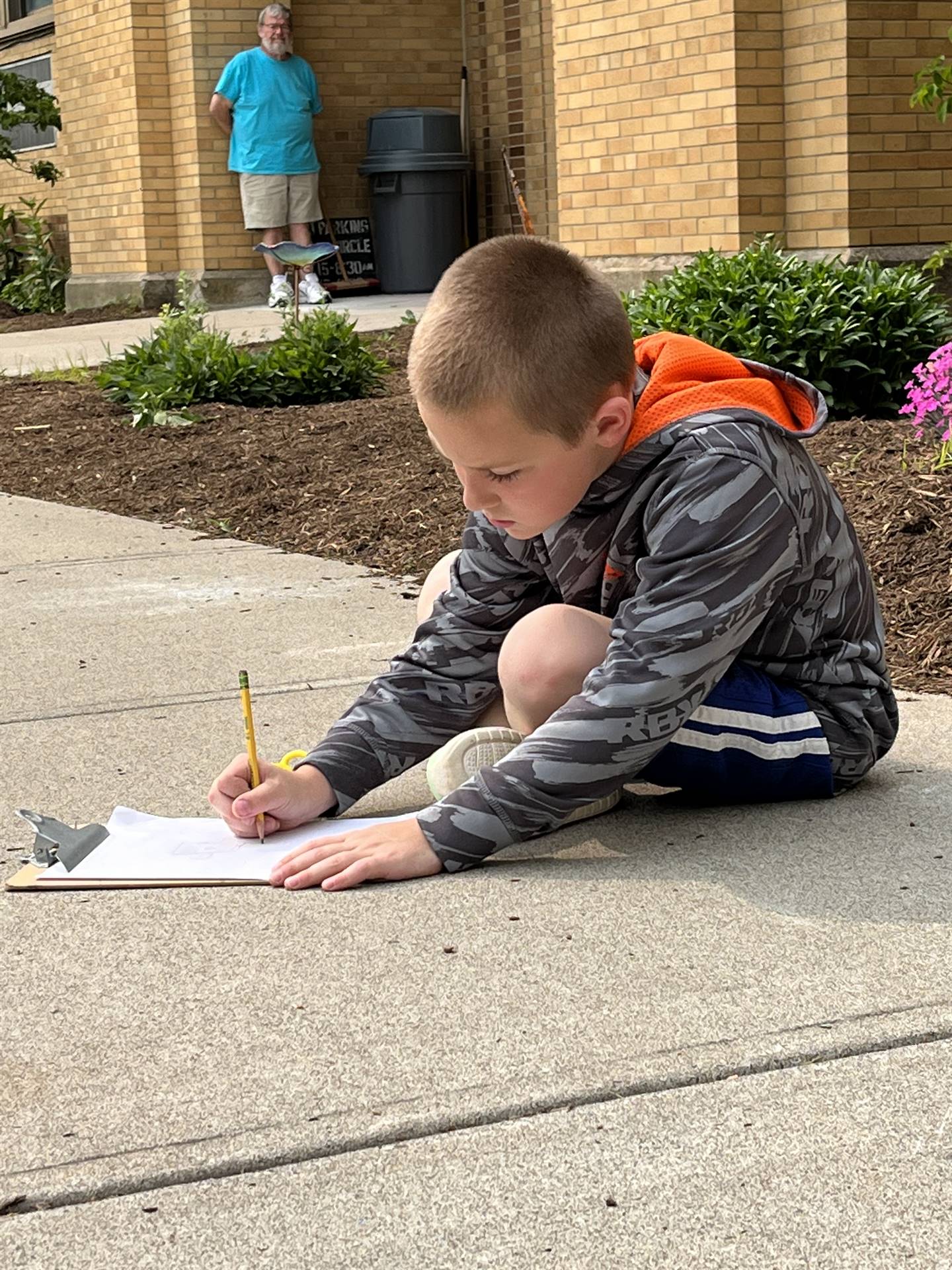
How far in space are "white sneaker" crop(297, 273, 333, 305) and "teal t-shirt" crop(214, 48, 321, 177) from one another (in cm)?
92

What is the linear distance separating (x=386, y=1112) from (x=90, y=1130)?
13.2 inches

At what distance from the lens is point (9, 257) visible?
1867 cm

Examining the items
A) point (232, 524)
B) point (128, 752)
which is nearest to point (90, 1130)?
point (128, 752)

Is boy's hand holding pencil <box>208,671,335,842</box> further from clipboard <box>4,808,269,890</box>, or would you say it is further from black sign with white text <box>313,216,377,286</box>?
black sign with white text <box>313,216,377,286</box>

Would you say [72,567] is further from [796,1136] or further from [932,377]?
[796,1136]

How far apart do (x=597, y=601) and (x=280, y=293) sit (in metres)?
11.1

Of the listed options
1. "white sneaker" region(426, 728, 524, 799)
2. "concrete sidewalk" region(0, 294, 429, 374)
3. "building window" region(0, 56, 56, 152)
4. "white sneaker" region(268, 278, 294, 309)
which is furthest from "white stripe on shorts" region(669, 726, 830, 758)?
"building window" region(0, 56, 56, 152)

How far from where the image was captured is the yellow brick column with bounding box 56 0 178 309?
1466 cm

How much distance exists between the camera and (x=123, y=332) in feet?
43.3

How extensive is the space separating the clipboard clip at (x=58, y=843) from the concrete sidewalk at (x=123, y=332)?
26.1 ft

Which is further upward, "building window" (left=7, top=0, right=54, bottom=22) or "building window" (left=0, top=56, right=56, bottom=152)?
"building window" (left=7, top=0, right=54, bottom=22)

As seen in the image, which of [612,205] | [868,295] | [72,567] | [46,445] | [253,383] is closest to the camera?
[72,567]

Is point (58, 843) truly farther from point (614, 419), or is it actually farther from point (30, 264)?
point (30, 264)

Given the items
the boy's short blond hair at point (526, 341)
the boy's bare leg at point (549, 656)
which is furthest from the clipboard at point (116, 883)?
the boy's short blond hair at point (526, 341)
